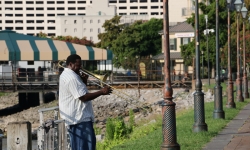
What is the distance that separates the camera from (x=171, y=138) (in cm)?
1342

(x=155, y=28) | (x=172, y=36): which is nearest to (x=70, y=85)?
(x=172, y=36)

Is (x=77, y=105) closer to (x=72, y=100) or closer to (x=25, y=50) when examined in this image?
(x=72, y=100)

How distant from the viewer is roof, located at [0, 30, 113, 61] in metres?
57.3

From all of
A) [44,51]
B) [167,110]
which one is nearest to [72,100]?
[167,110]

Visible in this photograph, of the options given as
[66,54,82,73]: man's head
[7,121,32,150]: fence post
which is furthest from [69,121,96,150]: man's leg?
[7,121,32,150]: fence post

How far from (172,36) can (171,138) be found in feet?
256

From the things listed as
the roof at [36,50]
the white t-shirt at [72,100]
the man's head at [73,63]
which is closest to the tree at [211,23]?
the roof at [36,50]

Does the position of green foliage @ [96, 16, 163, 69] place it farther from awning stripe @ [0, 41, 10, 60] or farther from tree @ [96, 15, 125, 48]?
awning stripe @ [0, 41, 10, 60]

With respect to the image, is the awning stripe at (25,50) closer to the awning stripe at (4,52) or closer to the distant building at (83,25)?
the awning stripe at (4,52)

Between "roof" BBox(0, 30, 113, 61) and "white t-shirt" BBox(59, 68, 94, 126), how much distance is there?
152ft

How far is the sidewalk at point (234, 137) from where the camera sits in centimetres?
1573

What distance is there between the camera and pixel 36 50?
2292 inches

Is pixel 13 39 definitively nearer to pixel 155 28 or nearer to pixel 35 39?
pixel 35 39

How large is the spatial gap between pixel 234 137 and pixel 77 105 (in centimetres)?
796
